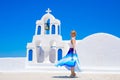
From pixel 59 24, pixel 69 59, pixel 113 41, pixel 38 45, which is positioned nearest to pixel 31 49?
pixel 38 45

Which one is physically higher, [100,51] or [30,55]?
[30,55]

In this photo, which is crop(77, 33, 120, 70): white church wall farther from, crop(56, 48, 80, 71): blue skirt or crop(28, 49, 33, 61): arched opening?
crop(56, 48, 80, 71): blue skirt

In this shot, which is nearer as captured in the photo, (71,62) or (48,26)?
(71,62)

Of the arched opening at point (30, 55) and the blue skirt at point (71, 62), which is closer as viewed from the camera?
the blue skirt at point (71, 62)

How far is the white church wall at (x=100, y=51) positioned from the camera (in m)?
21.0

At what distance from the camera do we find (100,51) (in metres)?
21.3

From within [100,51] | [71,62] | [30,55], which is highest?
[30,55]

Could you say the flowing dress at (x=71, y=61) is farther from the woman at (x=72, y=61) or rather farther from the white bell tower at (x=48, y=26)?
the white bell tower at (x=48, y=26)

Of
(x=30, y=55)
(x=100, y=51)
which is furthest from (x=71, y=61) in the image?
(x=30, y=55)

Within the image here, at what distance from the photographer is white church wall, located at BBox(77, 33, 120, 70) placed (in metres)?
21.0

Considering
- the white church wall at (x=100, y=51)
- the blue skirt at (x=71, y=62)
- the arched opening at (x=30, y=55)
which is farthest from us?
the arched opening at (x=30, y=55)

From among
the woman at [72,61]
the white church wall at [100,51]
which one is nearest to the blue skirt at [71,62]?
the woman at [72,61]

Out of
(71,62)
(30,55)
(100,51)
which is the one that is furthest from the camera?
(30,55)

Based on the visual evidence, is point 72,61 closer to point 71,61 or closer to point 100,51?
point 71,61
